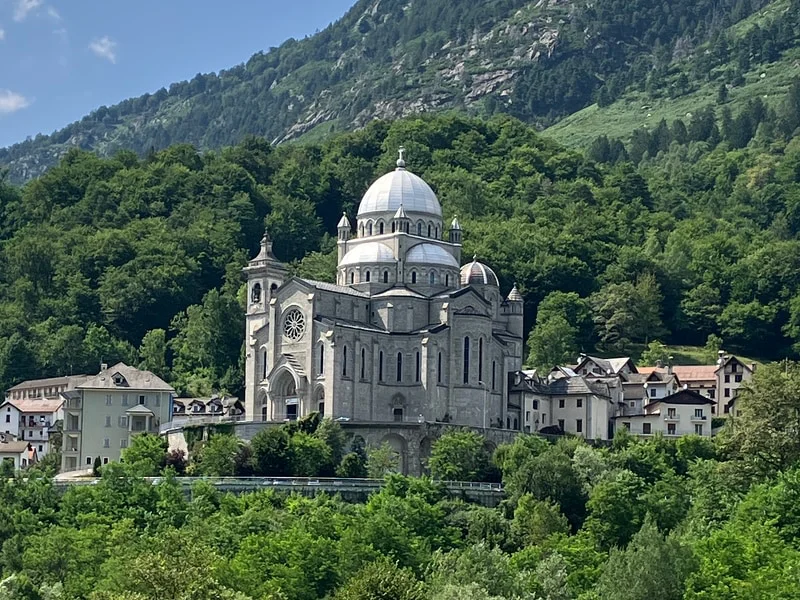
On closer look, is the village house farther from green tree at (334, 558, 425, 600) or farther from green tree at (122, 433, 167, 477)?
green tree at (334, 558, 425, 600)

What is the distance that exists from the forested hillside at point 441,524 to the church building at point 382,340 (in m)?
5.30

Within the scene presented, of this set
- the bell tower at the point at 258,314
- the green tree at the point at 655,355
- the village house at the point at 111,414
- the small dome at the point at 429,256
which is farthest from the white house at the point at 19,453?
the green tree at the point at 655,355

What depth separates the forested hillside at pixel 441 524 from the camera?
72188 millimetres

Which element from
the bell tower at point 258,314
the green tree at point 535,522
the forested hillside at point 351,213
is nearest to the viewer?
the green tree at point 535,522

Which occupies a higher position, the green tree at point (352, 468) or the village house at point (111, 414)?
the village house at point (111, 414)

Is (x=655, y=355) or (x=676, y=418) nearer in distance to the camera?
(x=676, y=418)

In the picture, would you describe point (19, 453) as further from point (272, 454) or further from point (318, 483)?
point (318, 483)

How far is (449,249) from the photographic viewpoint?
116 metres

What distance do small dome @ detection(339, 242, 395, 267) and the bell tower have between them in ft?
13.5

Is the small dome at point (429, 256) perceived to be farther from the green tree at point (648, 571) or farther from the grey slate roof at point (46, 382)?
the green tree at point (648, 571)

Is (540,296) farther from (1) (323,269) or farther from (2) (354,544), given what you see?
(2) (354,544)

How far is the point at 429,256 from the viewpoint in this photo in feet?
370

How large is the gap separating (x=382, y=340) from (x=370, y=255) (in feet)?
21.4

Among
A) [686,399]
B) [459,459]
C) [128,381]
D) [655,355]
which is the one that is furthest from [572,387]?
[128,381]
